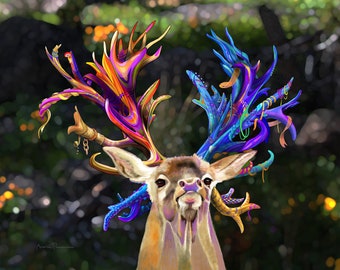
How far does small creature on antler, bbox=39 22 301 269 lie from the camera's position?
2396 millimetres

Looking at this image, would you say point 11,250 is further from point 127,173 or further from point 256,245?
point 127,173

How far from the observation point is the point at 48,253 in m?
4.18

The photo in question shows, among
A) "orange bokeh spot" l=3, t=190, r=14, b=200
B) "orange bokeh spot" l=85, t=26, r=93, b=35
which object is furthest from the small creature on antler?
"orange bokeh spot" l=85, t=26, r=93, b=35

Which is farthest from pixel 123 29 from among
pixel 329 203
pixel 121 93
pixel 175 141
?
pixel 121 93

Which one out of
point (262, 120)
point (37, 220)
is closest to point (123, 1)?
point (37, 220)

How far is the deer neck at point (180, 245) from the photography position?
94.1 inches

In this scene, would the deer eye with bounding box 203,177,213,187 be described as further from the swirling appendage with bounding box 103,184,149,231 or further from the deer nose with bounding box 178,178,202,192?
the swirling appendage with bounding box 103,184,149,231

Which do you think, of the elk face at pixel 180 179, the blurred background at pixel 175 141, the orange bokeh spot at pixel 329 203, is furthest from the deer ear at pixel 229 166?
the orange bokeh spot at pixel 329 203

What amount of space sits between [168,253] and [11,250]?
80.8 inches

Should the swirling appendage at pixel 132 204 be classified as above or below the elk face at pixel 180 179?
below

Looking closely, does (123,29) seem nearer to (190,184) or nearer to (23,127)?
(23,127)

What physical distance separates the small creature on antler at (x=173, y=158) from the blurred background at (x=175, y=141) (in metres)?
1.46

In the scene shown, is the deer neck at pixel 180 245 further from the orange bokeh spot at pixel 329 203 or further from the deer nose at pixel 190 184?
the orange bokeh spot at pixel 329 203

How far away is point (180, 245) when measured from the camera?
7.86ft
